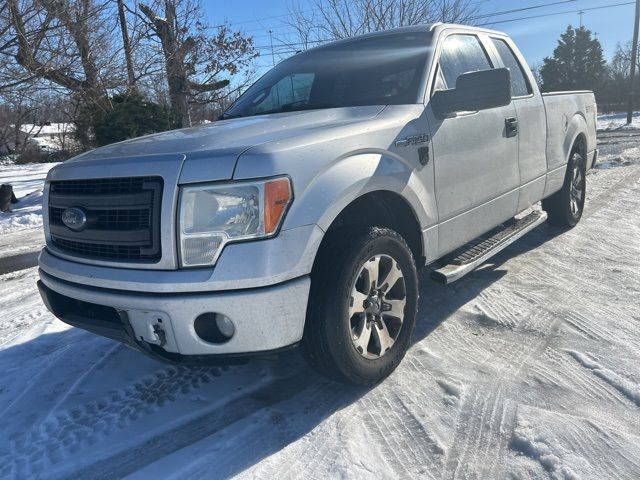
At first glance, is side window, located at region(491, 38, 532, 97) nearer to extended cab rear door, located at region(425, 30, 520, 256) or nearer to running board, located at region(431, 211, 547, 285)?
extended cab rear door, located at region(425, 30, 520, 256)

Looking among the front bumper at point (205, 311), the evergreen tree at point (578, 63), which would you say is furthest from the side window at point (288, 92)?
the evergreen tree at point (578, 63)

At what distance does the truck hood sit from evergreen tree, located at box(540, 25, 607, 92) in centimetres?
5408

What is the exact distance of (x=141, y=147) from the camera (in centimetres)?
274

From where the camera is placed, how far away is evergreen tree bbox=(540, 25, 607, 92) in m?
50.9

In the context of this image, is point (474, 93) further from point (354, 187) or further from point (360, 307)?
point (360, 307)

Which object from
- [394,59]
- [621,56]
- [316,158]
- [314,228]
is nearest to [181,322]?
[314,228]

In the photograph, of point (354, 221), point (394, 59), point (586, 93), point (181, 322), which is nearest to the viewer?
point (181, 322)

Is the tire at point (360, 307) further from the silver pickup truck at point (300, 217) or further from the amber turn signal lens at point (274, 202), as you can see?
the amber turn signal lens at point (274, 202)

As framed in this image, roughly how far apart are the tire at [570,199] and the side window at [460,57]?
1.94 m

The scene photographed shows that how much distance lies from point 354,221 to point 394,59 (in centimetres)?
138

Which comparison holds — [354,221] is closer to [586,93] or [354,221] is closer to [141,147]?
[141,147]

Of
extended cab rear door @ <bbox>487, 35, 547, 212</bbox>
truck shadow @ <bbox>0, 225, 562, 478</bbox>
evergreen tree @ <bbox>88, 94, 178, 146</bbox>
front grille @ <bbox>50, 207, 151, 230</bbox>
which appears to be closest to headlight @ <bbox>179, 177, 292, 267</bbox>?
front grille @ <bbox>50, 207, 151, 230</bbox>

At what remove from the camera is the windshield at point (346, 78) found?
349 cm

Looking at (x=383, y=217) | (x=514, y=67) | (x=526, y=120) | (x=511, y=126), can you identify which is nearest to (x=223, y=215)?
(x=383, y=217)
